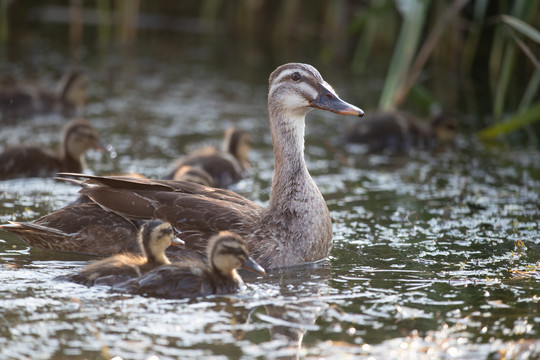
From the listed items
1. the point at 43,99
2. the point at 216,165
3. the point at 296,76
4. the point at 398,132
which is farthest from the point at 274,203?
the point at 43,99

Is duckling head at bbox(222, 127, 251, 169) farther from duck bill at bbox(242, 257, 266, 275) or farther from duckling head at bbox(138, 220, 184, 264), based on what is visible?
duck bill at bbox(242, 257, 266, 275)

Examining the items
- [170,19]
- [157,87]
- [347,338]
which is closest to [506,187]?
[347,338]

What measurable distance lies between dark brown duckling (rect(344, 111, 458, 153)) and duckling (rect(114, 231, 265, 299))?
5.24 m

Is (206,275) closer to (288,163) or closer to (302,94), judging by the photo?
(288,163)

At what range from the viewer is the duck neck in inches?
232

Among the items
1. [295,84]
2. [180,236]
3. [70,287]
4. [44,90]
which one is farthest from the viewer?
[44,90]

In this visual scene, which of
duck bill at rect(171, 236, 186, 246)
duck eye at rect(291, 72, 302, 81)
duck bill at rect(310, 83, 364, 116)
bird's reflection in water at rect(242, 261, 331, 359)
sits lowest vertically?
bird's reflection in water at rect(242, 261, 331, 359)

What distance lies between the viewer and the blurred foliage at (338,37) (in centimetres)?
1220

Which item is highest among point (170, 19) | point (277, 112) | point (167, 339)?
point (170, 19)

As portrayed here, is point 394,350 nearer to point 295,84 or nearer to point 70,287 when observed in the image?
point 70,287

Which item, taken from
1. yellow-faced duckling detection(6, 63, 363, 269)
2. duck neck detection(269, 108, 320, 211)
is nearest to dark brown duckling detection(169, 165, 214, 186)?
yellow-faced duckling detection(6, 63, 363, 269)

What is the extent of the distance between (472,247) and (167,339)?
277cm

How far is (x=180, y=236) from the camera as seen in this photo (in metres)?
5.66

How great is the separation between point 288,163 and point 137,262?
4.34ft
